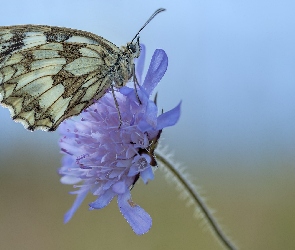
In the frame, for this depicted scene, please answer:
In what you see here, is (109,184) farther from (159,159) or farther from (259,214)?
(259,214)

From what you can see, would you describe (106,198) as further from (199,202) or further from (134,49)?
(134,49)

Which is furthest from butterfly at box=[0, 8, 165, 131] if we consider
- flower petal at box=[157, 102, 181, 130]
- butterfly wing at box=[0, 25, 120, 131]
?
flower petal at box=[157, 102, 181, 130]

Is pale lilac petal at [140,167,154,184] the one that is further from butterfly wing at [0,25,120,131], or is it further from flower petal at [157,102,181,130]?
butterfly wing at [0,25,120,131]

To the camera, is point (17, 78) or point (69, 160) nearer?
point (17, 78)

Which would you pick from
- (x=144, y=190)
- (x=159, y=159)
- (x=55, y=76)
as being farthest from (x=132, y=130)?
(x=144, y=190)

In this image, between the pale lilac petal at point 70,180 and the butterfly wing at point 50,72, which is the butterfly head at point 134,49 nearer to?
the butterfly wing at point 50,72

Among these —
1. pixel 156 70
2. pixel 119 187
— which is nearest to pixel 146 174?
pixel 119 187

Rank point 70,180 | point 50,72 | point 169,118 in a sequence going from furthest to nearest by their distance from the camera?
point 70,180, point 50,72, point 169,118

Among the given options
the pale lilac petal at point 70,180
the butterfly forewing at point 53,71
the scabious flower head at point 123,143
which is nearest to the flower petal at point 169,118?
the scabious flower head at point 123,143
